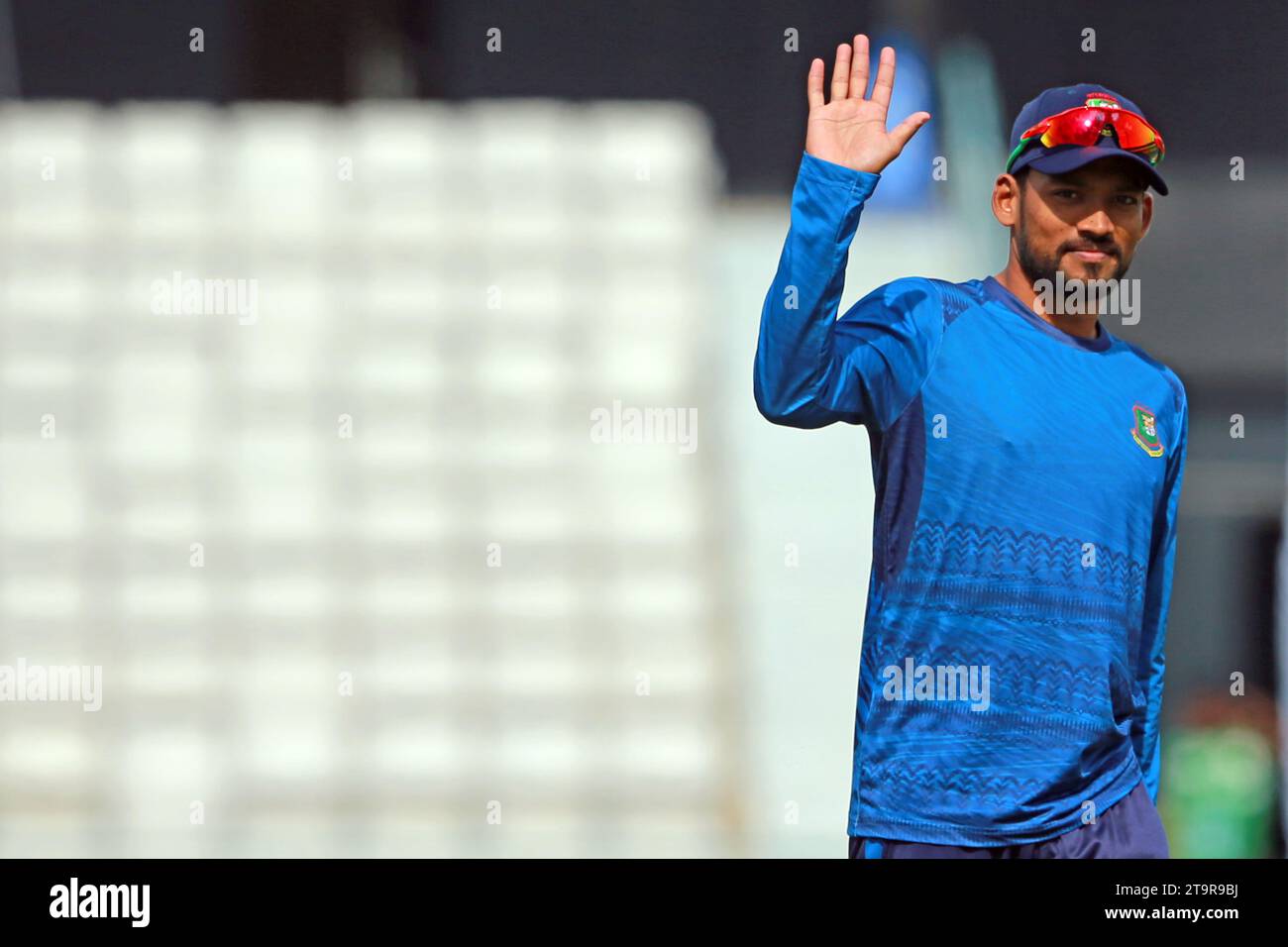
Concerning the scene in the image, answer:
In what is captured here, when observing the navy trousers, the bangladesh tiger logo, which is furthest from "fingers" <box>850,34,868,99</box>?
the navy trousers

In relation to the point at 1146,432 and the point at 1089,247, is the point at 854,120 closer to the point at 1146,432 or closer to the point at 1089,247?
the point at 1089,247

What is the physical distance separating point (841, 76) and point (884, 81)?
0.09m

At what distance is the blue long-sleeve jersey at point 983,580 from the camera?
2984 mm

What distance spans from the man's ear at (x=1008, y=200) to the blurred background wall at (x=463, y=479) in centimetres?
350

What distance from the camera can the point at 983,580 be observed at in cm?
298

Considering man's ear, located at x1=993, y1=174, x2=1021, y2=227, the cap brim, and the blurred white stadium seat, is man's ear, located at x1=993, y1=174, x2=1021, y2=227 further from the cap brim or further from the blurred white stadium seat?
the blurred white stadium seat

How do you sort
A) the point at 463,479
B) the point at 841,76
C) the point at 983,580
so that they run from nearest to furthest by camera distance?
the point at 983,580
the point at 841,76
the point at 463,479

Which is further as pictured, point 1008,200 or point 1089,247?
point 1008,200

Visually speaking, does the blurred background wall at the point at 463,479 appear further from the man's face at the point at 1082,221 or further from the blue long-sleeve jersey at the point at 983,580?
the man's face at the point at 1082,221

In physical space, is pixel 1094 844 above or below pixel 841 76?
below

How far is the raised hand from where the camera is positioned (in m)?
2.93

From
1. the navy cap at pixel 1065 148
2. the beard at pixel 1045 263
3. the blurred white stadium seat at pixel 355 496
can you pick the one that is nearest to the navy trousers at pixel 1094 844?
the beard at pixel 1045 263

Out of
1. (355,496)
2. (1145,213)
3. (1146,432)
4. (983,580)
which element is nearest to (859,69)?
(1145,213)

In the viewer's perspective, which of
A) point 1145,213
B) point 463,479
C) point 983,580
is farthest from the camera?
point 463,479
